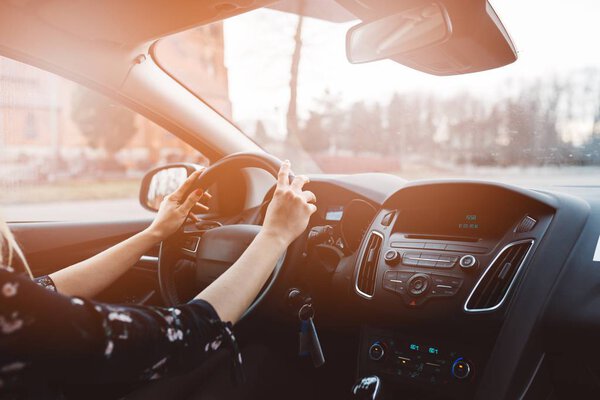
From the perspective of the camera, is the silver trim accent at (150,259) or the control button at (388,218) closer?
the control button at (388,218)

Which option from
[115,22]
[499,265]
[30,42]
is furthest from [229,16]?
[499,265]

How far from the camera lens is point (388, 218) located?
230 cm

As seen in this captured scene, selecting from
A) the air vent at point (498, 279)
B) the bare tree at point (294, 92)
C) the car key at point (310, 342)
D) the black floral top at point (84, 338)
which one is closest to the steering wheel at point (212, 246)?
the car key at point (310, 342)

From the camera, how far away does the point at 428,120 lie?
2910mm

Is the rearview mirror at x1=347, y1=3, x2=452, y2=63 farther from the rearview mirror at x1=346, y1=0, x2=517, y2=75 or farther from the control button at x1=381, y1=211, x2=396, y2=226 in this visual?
the control button at x1=381, y1=211, x2=396, y2=226

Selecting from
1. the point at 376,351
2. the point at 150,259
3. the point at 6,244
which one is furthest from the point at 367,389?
the point at 6,244

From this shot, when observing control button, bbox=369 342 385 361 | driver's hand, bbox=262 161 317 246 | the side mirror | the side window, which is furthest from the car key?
the side mirror

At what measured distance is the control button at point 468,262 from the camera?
1949 millimetres

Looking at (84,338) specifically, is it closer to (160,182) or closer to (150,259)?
(150,259)

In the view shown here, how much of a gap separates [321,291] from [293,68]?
5.06ft

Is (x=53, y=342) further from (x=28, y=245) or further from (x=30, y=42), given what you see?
(x=28, y=245)

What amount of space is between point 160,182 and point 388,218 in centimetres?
147

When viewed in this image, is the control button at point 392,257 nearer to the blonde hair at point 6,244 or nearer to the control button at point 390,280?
the control button at point 390,280

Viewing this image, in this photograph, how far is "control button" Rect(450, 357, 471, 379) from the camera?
1958mm
